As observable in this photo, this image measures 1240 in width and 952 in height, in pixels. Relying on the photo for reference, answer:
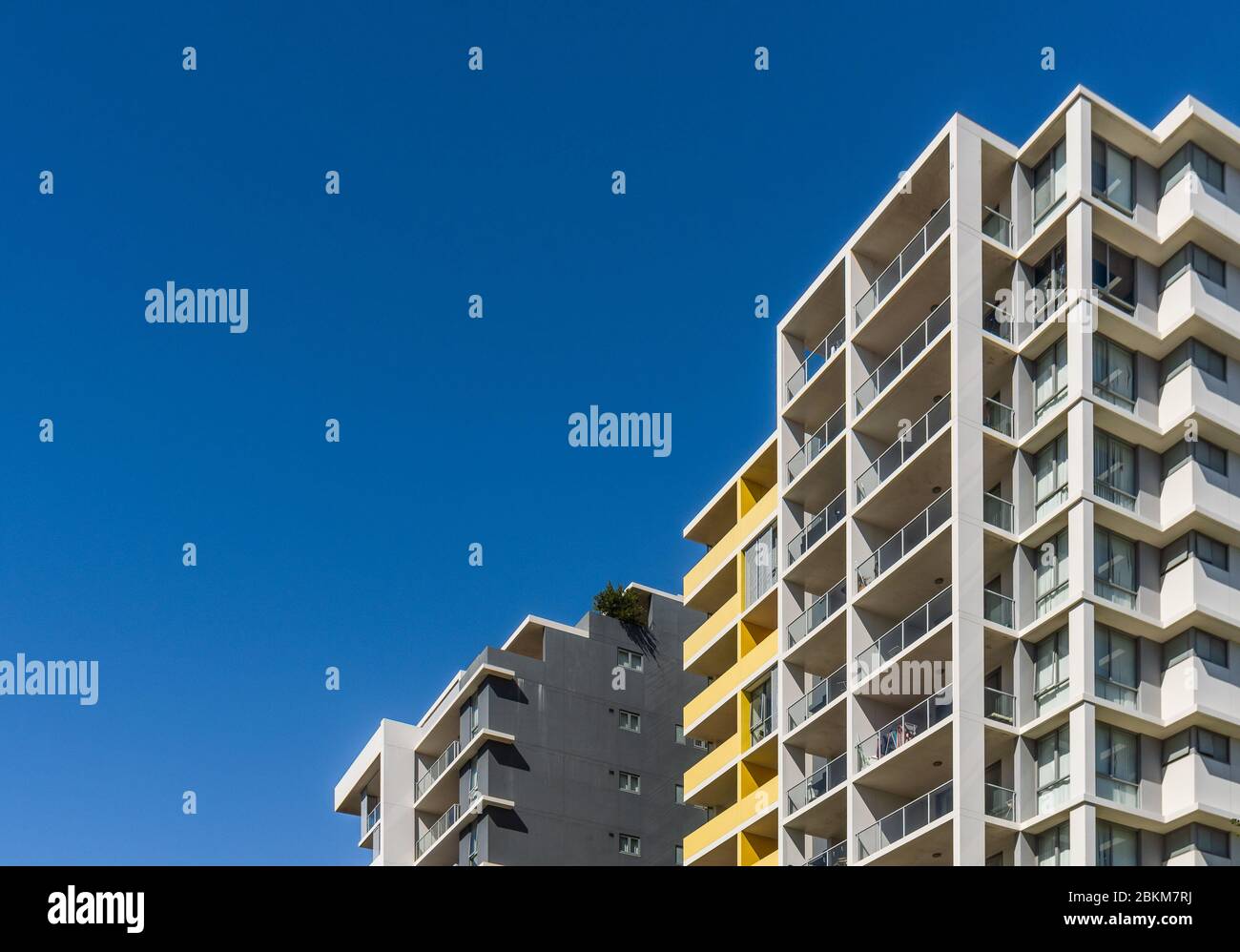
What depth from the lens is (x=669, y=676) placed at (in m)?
80.2

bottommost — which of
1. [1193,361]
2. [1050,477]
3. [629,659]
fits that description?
[629,659]

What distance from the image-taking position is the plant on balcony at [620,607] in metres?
81.1

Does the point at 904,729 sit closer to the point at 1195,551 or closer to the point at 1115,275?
the point at 1195,551

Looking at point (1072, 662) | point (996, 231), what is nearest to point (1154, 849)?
point (1072, 662)

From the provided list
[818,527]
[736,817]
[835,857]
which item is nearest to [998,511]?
[818,527]

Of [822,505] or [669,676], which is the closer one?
[822,505]

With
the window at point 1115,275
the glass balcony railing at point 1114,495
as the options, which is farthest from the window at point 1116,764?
the window at point 1115,275

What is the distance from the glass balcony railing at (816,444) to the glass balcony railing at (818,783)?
10.6 meters

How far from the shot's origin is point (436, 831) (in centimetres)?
8031

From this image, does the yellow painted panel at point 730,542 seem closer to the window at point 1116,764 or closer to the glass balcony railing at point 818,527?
the glass balcony railing at point 818,527

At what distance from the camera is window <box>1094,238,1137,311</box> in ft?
166

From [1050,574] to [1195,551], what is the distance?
13.3 ft

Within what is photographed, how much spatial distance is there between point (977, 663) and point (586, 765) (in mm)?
32115
